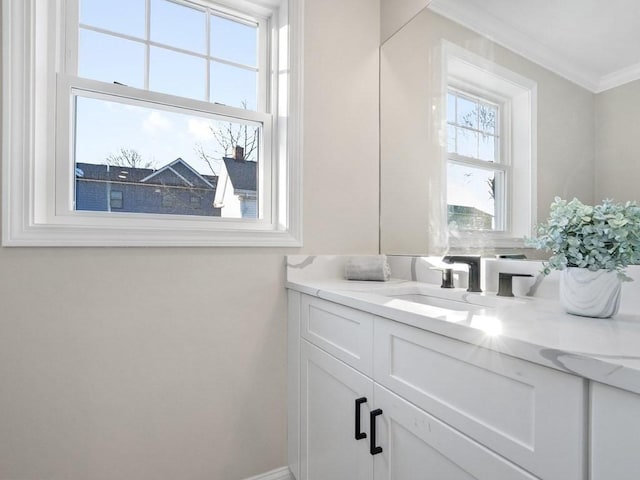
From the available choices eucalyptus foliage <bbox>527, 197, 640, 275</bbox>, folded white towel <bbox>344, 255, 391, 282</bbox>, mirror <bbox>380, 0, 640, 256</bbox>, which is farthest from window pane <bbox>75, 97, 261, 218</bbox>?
eucalyptus foliage <bbox>527, 197, 640, 275</bbox>

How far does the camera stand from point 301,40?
1.58 metres

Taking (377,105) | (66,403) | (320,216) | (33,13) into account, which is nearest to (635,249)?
(320,216)

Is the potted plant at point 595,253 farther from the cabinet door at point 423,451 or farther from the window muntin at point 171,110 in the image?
the window muntin at point 171,110

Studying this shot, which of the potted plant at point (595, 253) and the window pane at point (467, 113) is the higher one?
the window pane at point (467, 113)

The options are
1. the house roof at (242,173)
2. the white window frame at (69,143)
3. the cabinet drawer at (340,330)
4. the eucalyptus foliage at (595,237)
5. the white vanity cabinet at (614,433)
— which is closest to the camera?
the white vanity cabinet at (614,433)

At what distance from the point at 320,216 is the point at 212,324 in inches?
25.9

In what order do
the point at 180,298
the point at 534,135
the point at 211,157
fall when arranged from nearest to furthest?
the point at 534,135 → the point at 180,298 → the point at 211,157

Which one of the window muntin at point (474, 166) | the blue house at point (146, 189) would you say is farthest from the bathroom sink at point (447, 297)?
the blue house at point (146, 189)

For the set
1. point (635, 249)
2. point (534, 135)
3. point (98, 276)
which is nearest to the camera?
point (635, 249)

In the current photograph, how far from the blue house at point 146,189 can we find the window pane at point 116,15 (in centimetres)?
53

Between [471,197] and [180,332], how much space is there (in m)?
1.25

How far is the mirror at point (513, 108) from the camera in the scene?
3.05ft

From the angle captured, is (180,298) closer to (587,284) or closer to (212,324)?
(212,324)

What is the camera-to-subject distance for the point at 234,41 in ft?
5.24
